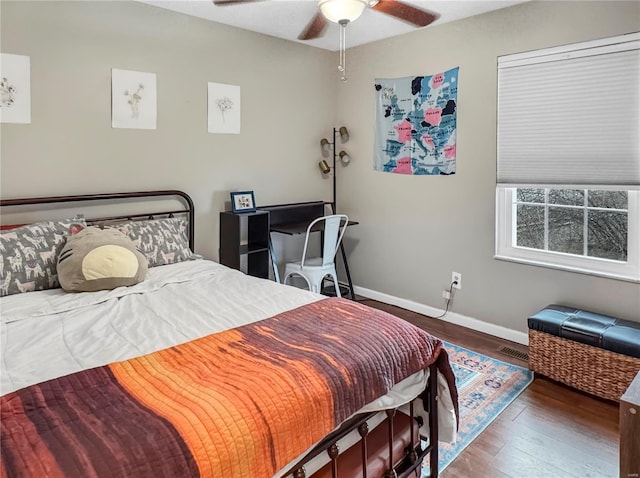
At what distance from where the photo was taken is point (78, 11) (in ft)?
9.14

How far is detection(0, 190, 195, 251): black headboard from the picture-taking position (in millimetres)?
2660

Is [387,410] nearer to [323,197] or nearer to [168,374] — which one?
[168,374]

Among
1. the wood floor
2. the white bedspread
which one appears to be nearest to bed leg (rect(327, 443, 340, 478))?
the white bedspread

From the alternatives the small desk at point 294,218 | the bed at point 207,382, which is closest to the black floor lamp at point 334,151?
the small desk at point 294,218

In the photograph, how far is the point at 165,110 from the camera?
10.6ft

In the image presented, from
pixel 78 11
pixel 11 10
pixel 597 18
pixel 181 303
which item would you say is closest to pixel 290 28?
pixel 78 11

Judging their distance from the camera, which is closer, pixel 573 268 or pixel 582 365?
pixel 582 365

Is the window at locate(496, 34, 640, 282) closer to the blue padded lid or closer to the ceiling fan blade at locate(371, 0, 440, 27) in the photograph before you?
the blue padded lid

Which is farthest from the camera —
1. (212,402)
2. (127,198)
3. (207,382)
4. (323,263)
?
(323,263)

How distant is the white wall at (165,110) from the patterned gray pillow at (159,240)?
36cm

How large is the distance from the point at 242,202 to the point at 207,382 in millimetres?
2445

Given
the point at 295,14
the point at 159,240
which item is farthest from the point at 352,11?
the point at 159,240

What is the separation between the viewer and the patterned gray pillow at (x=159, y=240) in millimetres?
2834

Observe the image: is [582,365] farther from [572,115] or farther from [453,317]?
[572,115]
